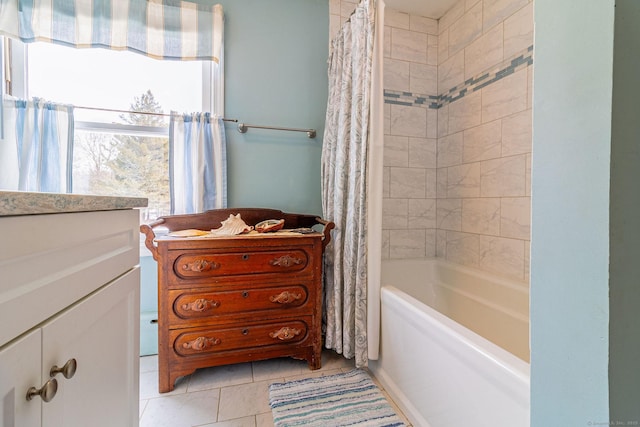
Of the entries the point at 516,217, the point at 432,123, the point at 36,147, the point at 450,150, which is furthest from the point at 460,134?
the point at 36,147

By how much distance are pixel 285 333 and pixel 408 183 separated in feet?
4.69

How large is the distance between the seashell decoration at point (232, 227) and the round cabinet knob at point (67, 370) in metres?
1.04

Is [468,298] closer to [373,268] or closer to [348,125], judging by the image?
[373,268]

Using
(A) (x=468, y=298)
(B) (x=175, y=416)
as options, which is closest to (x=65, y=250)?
(B) (x=175, y=416)

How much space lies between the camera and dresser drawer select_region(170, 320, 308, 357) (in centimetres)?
138

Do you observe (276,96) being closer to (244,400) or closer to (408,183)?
(408,183)

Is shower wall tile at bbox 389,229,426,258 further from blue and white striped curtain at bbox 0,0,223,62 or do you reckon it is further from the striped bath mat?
blue and white striped curtain at bbox 0,0,223,62

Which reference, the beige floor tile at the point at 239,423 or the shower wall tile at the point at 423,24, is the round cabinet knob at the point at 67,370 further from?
the shower wall tile at the point at 423,24

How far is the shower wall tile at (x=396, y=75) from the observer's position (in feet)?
6.88

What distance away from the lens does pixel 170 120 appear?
174 cm

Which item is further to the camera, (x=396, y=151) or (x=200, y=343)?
(x=396, y=151)

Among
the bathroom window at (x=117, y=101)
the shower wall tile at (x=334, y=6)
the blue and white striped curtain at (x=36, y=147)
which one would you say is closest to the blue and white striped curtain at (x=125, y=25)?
the bathroom window at (x=117, y=101)

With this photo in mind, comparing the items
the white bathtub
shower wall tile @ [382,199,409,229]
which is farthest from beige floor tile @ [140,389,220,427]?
shower wall tile @ [382,199,409,229]

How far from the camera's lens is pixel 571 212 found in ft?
1.29
